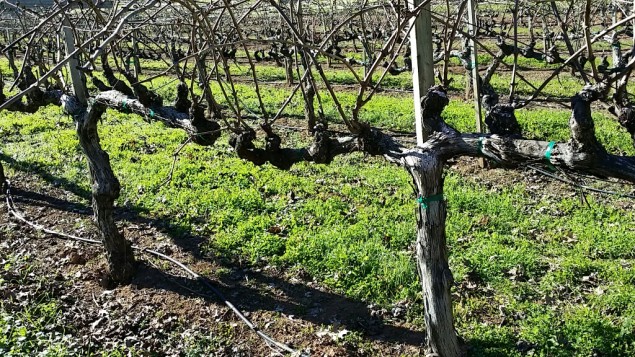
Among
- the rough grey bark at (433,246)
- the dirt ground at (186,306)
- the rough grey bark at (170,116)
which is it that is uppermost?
the rough grey bark at (170,116)

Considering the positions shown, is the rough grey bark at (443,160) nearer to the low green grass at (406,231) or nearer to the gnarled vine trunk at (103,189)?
the low green grass at (406,231)

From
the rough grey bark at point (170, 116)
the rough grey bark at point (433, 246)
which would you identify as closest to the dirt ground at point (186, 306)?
the rough grey bark at point (433, 246)

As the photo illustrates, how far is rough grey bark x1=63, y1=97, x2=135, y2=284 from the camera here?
5.45 m

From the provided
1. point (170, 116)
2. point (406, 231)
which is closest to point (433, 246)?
point (406, 231)

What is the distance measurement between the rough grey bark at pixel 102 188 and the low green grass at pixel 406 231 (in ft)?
3.46

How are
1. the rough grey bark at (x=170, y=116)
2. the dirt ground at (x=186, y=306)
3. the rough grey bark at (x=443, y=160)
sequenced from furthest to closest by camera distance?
the rough grey bark at (x=170, y=116) → the dirt ground at (x=186, y=306) → the rough grey bark at (x=443, y=160)

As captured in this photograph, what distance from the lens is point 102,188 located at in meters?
5.44

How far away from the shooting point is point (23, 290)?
550 cm

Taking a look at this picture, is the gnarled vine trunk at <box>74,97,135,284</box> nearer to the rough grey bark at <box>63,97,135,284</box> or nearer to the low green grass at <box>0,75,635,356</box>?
the rough grey bark at <box>63,97,135,284</box>

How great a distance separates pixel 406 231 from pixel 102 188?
3206 millimetres

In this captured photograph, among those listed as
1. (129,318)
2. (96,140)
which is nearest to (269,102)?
(96,140)

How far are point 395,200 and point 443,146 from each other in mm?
3754

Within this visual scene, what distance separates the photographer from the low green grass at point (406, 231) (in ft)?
15.6

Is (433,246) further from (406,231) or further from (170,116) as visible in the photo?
(170,116)
